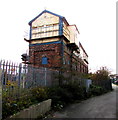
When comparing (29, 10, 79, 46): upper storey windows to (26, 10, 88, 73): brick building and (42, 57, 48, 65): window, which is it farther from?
(42, 57, 48, 65): window

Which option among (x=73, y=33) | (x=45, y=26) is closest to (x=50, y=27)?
(x=45, y=26)

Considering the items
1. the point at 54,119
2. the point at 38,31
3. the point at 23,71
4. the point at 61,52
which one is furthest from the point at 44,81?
the point at 38,31

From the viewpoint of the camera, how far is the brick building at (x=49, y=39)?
14703mm

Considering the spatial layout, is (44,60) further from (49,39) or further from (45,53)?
(49,39)

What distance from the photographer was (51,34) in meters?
15.2

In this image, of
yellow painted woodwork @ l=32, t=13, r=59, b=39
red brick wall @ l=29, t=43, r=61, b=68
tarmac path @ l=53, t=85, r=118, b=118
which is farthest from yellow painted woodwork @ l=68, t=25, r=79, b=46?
tarmac path @ l=53, t=85, r=118, b=118

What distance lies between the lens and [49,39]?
15.3 meters

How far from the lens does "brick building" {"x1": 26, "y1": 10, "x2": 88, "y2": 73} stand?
14703 mm

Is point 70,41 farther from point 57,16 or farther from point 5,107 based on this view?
point 5,107

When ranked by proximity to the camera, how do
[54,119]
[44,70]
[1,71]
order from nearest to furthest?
[1,71] < [54,119] < [44,70]

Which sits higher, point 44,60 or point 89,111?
point 44,60

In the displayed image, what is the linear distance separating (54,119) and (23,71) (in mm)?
2635

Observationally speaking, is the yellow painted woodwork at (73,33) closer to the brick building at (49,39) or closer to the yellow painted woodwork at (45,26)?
the brick building at (49,39)

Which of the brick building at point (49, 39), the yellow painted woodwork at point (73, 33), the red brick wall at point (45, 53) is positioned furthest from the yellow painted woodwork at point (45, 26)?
the yellow painted woodwork at point (73, 33)
